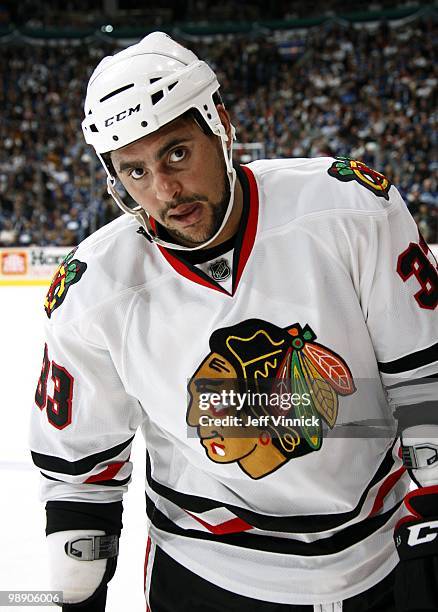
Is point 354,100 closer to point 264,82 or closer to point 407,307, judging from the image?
point 264,82

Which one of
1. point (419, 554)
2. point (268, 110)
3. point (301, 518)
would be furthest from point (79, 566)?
point (268, 110)

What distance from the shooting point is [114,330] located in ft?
3.92

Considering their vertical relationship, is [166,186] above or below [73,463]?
above

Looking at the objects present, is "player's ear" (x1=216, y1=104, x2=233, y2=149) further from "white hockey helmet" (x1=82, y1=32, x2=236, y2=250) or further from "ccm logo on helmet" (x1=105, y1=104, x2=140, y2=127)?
"ccm logo on helmet" (x1=105, y1=104, x2=140, y2=127)

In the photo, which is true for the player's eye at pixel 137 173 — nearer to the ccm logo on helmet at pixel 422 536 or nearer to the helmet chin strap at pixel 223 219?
the helmet chin strap at pixel 223 219

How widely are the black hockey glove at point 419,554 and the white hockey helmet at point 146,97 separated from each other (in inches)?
18.5

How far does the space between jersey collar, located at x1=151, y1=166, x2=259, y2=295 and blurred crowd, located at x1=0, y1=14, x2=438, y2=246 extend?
7.29 meters

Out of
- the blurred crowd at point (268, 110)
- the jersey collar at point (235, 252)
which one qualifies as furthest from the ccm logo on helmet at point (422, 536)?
the blurred crowd at point (268, 110)

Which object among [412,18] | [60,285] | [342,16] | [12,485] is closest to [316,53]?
[342,16]

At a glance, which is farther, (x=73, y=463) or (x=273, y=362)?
(x=73, y=463)

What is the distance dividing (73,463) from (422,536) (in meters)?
0.54

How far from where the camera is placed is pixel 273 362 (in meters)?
1.16

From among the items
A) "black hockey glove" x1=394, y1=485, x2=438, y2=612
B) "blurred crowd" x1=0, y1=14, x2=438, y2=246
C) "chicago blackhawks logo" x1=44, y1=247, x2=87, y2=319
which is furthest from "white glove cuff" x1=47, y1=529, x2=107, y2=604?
"blurred crowd" x1=0, y1=14, x2=438, y2=246

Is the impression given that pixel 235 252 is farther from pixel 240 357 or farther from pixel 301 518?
pixel 301 518
